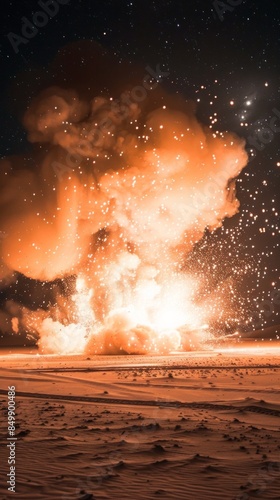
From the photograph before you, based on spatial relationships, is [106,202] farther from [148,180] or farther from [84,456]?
[84,456]

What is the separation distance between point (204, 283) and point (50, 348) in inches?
439

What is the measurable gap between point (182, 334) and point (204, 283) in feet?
12.4

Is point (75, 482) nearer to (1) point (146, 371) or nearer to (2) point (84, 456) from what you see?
(2) point (84, 456)

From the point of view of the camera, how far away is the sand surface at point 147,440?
20.7 ft

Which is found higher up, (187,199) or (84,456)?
(187,199)

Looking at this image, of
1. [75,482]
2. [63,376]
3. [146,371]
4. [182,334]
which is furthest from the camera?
[182,334]

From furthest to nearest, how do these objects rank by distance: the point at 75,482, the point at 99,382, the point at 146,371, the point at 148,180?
the point at 148,180 → the point at 146,371 → the point at 99,382 → the point at 75,482

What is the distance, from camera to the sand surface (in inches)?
248

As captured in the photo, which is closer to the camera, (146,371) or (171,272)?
(146,371)

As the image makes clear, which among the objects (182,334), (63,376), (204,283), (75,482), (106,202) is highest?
Answer: (106,202)

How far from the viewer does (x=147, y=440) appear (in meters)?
8.64

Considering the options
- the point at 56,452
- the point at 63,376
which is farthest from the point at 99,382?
the point at 56,452

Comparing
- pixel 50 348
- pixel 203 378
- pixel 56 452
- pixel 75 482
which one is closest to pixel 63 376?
pixel 203 378

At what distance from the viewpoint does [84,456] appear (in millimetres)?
7645
